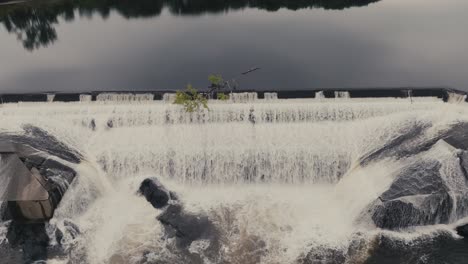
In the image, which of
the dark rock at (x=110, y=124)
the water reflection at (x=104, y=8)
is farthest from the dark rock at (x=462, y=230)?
the water reflection at (x=104, y=8)

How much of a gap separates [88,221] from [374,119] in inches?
567

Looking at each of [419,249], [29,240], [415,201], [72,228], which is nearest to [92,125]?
[72,228]

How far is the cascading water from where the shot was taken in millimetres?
17828

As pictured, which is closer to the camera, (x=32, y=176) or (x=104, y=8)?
(x=32, y=176)

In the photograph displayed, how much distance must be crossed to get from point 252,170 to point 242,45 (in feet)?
44.1

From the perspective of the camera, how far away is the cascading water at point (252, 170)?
1783 centimetres

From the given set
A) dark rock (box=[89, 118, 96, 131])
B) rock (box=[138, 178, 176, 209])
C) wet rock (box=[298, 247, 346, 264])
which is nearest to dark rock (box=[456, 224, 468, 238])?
wet rock (box=[298, 247, 346, 264])

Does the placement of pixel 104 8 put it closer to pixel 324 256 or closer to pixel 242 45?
pixel 242 45

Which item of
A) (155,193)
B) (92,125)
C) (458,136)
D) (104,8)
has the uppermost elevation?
(104,8)

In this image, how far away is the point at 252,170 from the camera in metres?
20.9

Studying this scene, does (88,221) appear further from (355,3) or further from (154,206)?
(355,3)

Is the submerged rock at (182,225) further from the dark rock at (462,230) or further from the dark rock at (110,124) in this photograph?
the dark rock at (462,230)

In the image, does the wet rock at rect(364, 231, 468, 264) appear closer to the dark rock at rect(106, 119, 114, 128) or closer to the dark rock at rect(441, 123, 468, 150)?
the dark rock at rect(441, 123, 468, 150)

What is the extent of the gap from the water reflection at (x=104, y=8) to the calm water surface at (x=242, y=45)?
0.18 meters
